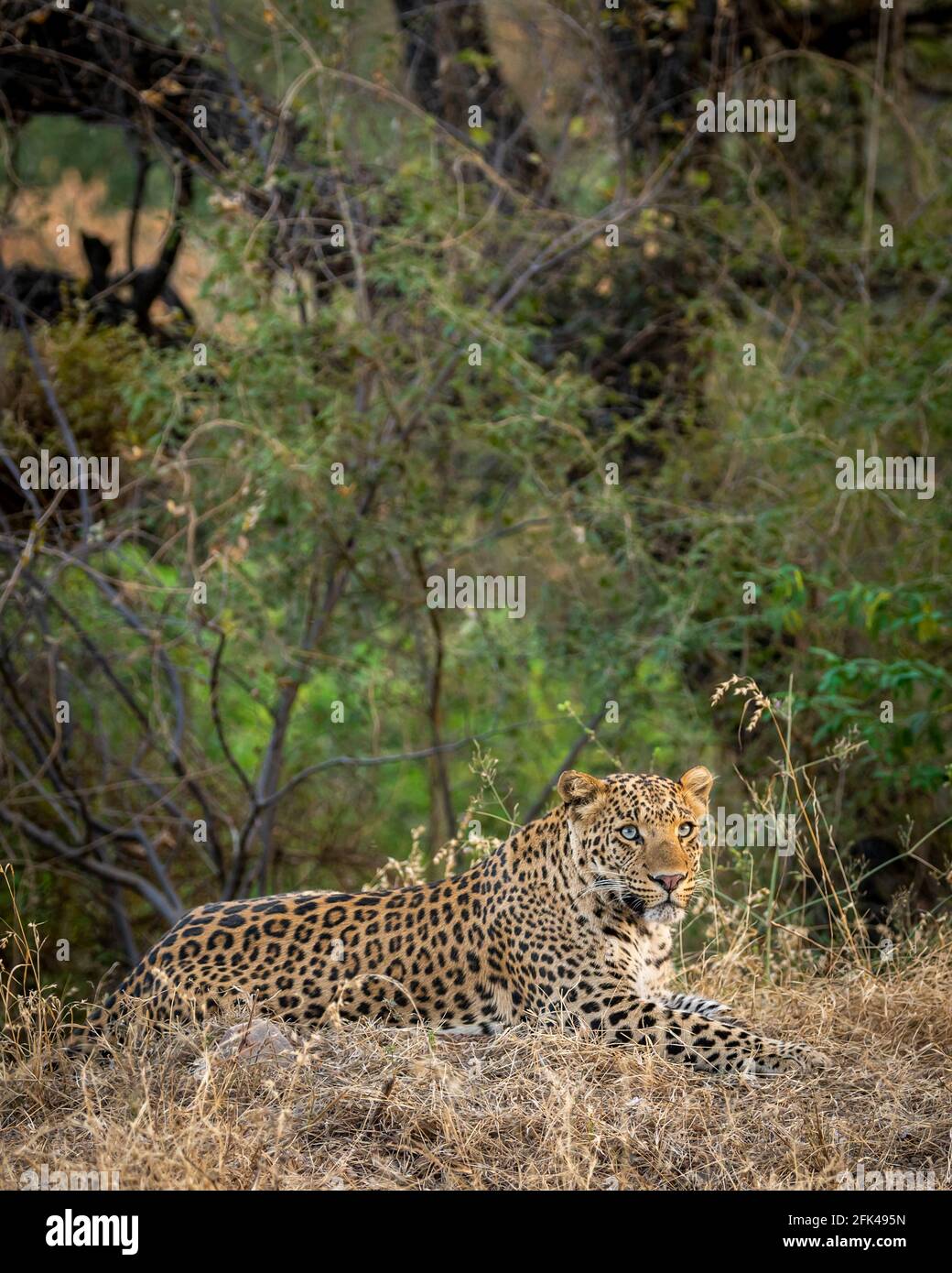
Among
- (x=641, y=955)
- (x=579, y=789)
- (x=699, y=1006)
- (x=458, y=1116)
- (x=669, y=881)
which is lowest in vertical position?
(x=458, y=1116)

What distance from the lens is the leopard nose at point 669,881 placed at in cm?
495

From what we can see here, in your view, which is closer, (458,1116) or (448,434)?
(458,1116)

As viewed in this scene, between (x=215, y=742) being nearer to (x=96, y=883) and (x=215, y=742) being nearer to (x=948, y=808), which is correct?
(x=96, y=883)

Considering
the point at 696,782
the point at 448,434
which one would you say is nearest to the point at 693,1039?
the point at 696,782

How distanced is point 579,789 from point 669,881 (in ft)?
1.33

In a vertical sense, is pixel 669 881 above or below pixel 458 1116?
above

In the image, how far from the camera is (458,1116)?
4.24m

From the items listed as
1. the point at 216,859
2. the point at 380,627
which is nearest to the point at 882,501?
the point at 380,627

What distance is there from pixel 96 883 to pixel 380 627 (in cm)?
248

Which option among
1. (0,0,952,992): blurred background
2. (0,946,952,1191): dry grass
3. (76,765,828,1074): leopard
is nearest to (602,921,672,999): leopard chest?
(76,765,828,1074): leopard

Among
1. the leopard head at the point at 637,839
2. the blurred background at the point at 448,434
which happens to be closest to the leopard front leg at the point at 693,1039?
the leopard head at the point at 637,839

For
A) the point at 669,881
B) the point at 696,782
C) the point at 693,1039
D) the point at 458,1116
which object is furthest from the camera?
the point at 696,782

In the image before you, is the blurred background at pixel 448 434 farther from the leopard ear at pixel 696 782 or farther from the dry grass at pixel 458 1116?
the dry grass at pixel 458 1116

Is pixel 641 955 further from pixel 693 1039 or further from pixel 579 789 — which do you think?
pixel 579 789
